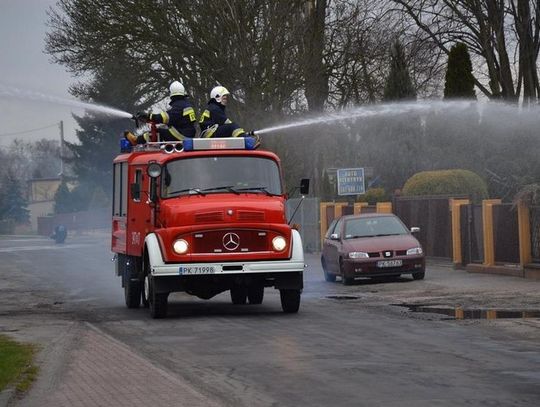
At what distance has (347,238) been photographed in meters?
27.5

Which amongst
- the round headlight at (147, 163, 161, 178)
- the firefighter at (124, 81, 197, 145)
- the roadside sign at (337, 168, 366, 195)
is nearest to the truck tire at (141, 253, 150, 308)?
the round headlight at (147, 163, 161, 178)

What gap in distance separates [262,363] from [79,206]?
95.4 meters

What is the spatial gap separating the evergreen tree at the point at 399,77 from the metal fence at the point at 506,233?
2190cm

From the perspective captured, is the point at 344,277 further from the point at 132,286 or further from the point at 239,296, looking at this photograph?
the point at 132,286

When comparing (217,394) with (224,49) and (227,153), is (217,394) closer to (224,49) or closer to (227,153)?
(227,153)

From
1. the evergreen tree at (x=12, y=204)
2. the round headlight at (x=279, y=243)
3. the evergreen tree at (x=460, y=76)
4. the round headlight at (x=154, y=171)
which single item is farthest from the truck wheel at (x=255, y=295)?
the evergreen tree at (x=12, y=204)

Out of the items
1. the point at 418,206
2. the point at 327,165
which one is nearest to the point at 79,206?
the point at 327,165

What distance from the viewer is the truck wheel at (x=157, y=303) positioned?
61.6 ft

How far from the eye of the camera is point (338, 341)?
15023 mm

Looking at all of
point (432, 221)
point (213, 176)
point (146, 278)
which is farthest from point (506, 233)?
point (146, 278)

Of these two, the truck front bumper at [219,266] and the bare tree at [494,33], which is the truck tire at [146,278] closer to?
the truck front bumper at [219,266]

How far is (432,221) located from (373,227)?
243 inches

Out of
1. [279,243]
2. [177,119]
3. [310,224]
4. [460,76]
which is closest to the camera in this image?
[279,243]

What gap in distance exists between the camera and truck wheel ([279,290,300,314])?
63.3 ft
